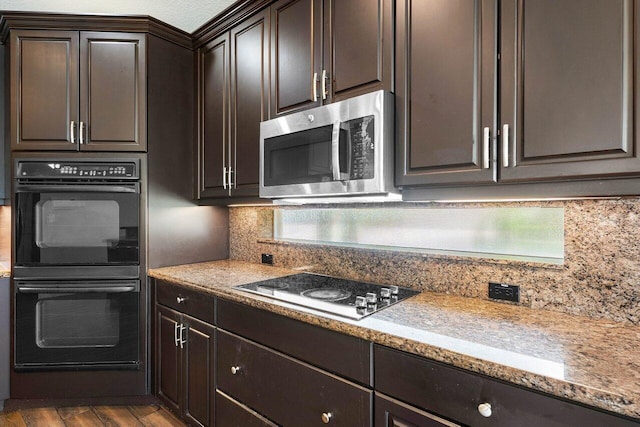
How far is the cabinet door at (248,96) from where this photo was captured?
81.7 inches

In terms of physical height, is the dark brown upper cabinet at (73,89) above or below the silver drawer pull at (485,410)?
above

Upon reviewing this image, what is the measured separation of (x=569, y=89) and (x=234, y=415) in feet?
5.99

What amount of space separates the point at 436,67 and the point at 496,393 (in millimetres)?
1087

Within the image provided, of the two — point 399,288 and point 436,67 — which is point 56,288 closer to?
point 399,288

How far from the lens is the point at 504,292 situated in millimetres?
1521

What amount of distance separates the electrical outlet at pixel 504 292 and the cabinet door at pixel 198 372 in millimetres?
1313

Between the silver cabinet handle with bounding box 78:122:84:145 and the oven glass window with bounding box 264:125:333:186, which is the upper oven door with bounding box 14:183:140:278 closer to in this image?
the silver cabinet handle with bounding box 78:122:84:145

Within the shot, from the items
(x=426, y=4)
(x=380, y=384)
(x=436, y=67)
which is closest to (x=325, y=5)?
(x=426, y=4)

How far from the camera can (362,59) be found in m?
1.60

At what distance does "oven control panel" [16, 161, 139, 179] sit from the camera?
7.39 feet

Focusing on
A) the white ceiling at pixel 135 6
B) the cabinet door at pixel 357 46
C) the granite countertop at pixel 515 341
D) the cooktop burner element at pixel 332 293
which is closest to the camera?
the granite countertop at pixel 515 341

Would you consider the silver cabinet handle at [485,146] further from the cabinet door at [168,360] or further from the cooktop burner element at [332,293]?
the cabinet door at [168,360]

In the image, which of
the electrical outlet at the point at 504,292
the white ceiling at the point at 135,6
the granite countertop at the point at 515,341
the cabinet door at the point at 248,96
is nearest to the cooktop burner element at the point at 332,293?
the granite countertop at the point at 515,341

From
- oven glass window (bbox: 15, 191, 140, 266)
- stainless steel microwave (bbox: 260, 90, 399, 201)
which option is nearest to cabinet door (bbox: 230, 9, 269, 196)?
stainless steel microwave (bbox: 260, 90, 399, 201)
